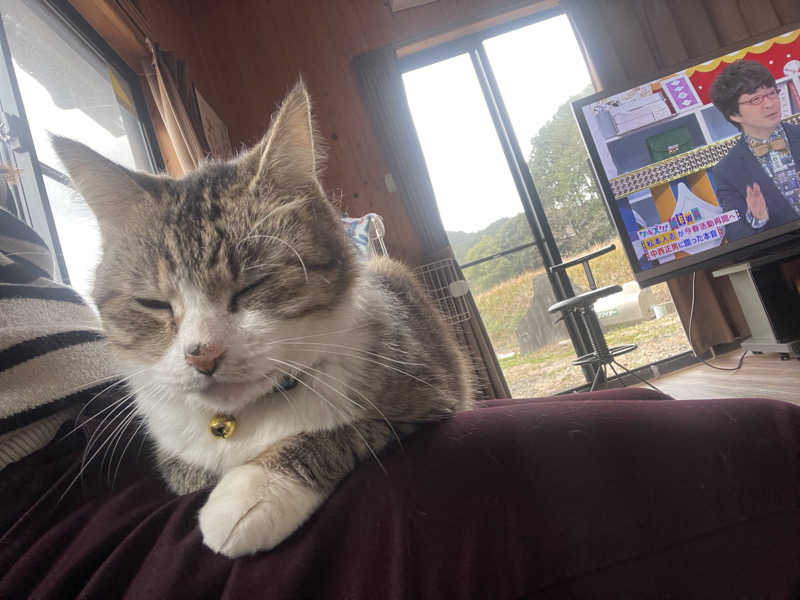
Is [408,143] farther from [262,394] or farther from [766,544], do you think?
[766,544]

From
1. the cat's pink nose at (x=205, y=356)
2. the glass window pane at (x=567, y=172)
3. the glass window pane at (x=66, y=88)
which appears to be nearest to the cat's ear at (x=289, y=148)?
the cat's pink nose at (x=205, y=356)

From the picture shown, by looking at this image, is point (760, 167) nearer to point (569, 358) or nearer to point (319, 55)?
point (569, 358)

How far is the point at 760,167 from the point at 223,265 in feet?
10.7

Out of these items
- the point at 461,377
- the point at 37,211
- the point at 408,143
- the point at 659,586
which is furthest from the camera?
the point at 408,143

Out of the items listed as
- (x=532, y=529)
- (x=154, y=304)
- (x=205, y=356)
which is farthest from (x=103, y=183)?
(x=532, y=529)

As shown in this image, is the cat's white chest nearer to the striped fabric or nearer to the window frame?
the striped fabric

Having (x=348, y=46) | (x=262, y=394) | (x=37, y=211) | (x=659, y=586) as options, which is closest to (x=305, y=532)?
(x=262, y=394)

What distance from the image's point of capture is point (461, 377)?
102cm

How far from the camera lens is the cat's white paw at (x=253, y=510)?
44 cm

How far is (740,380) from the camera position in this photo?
2426mm

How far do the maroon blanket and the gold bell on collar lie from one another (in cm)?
13

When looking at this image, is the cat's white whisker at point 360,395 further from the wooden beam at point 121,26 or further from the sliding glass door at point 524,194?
the sliding glass door at point 524,194

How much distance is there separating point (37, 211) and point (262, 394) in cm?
148

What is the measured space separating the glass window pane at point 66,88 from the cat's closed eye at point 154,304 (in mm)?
1060
